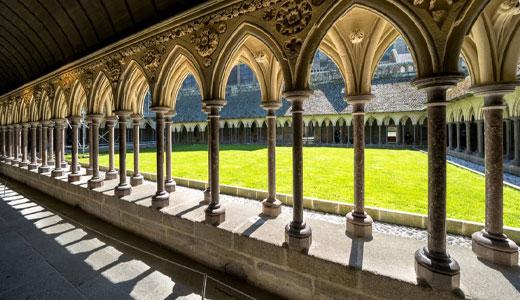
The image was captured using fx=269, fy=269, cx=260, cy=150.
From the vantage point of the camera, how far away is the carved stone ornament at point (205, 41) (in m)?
3.82

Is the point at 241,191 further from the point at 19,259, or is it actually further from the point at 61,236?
the point at 19,259

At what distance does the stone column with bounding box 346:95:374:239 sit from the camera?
354cm

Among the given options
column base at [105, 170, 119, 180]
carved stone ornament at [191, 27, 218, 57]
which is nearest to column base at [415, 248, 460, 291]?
carved stone ornament at [191, 27, 218, 57]

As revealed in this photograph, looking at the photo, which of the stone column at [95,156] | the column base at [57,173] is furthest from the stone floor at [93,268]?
the column base at [57,173]

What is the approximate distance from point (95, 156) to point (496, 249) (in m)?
7.30

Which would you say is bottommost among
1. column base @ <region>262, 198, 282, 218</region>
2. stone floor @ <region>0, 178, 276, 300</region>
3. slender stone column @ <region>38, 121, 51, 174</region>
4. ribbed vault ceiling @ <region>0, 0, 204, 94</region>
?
stone floor @ <region>0, 178, 276, 300</region>

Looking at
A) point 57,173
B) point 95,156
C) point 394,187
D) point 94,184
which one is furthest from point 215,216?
point 57,173

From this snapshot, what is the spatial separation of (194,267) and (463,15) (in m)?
4.15

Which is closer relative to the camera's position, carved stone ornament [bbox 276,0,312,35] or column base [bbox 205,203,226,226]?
carved stone ornament [bbox 276,0,312,35]

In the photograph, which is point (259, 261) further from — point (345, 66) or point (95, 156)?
point (95, 156)

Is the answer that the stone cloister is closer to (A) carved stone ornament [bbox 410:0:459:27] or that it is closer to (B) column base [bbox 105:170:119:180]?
(A) carved stone ornament [bbox 410:0:459:27]

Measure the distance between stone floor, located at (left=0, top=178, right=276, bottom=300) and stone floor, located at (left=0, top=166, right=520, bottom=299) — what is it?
0.70 metres

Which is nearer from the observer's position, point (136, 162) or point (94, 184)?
point (94, 184)

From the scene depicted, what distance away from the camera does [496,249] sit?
279cm
